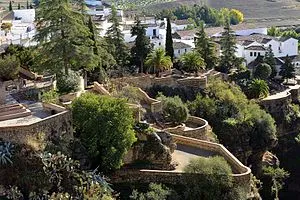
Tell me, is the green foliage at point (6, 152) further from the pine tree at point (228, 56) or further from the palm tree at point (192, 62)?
the pine tree at point (228, 56)

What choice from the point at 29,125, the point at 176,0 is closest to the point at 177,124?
the point at 29,125

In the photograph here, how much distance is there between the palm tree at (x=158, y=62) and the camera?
45.7 metres

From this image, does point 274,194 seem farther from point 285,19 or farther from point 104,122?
point 285,19

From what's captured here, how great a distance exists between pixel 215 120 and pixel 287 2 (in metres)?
117

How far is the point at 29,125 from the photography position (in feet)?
90.8

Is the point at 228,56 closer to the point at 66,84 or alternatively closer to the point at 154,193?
the point at 66,84

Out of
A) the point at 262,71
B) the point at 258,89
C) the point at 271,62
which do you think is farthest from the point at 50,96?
the point at 271,62

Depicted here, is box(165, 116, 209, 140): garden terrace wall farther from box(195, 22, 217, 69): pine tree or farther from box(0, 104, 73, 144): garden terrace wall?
box(195, 22, 217, 69): pine tree

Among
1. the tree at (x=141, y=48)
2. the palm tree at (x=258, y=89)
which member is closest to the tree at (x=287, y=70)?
the palm tree at (x=258, y=89)

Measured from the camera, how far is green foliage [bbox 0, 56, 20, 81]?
37094 millimetres

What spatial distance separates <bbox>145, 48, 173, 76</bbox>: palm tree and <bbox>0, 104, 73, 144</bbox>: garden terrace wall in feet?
52.0

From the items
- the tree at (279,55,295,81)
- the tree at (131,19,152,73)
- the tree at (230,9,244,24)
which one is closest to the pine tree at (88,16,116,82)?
the tree at (131,19,152,73)

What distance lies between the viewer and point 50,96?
111ft

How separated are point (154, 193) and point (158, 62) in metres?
18.3
